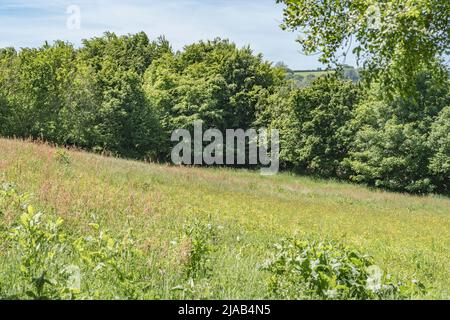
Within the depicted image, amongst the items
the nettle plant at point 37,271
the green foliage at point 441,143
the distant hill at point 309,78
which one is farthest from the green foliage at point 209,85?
the nettle plant at point 37,271

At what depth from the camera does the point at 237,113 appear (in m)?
48.8

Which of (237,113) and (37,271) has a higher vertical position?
(237,113)

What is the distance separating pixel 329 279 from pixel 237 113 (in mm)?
45512

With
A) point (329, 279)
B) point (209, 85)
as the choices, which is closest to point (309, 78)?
point (209, 85)

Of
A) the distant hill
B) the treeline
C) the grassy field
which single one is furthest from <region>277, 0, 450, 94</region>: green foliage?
the treeline

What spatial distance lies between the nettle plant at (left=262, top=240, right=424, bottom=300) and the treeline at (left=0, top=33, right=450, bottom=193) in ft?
102

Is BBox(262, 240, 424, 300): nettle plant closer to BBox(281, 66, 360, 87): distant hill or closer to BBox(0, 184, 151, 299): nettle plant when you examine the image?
BBox(0, 184, 151, 299): nettle plant

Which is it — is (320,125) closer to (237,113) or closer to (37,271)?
(237,113)

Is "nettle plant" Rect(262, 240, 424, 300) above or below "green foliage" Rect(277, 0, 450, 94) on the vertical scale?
below

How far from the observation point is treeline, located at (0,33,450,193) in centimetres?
3678

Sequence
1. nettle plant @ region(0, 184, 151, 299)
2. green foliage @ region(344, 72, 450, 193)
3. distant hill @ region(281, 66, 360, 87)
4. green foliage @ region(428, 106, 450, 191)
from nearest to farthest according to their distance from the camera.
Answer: nettle plant @ region(0, 184, 151, 299)
distant hill @ region(281, 66, 360, 87)
green foliage @ region(428, 106, 450, 191)
green foliage @ region(344, 72, 450, 193)

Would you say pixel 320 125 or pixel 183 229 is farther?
pixel 320 125
